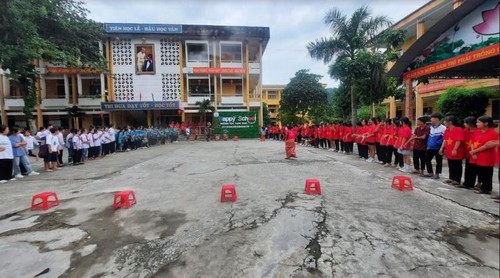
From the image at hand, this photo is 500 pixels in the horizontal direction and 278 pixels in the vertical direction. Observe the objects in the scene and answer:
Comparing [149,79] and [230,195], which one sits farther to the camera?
[149,79]

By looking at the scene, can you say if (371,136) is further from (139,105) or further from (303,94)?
(303,94)

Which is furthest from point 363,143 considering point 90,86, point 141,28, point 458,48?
point 90,86

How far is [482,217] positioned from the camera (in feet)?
13.0

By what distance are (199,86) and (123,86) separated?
689 cm

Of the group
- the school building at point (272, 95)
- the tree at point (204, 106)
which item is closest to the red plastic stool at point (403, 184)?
the tree at point (204, 106)

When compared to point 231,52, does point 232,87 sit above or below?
below

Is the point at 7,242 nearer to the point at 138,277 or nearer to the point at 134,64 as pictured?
the point at 138,277

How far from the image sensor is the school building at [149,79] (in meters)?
25.8

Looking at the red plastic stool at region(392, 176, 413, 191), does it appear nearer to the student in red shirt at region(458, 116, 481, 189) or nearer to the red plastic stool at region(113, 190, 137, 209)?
the student in red shirt at region(458, 116, 481, 189)

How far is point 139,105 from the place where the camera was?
82.3 feet

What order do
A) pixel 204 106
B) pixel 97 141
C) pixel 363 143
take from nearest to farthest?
pixel 363 143 < pixel 97 141 < pixel 204 106

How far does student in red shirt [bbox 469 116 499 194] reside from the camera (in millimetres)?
4820

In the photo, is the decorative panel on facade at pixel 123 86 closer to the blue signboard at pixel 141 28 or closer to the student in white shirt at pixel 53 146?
the blue signboard at pixel 141 28

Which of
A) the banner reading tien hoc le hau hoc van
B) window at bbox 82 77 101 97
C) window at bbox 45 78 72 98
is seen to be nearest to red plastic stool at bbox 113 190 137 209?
the banner reading tien hoc le hau hoc van
